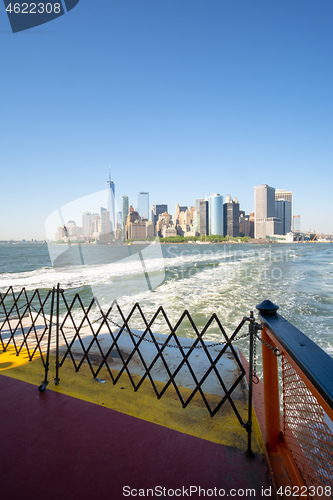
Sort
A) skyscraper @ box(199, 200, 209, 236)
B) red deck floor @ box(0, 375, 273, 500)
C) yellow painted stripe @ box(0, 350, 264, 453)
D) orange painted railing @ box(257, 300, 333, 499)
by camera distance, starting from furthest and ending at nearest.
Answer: skyscraper @ box(199, 200, 209, 236) → yellow painted stripe @ box(0, 350, 264, 453) → red deck floor @ box(0, 375, 273, 500) → orange painted railing @ box(257, 300, 333, 499)

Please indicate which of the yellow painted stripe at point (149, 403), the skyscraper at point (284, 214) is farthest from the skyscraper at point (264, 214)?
the yellow painted stripe at point (149, 403)

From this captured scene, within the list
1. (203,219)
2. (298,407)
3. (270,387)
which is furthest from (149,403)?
(203,219)

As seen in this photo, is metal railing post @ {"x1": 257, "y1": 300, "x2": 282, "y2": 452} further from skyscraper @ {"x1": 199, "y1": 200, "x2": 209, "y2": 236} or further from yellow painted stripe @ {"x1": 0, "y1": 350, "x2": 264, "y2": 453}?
skyscraper @ {"x1": 199, "y1": 200, "x2": 209, "y2": 236}

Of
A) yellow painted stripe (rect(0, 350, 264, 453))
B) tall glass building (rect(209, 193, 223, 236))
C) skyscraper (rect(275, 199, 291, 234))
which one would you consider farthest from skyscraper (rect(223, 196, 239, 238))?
yellow painted stripe (rect(0, 350, 264, 453))

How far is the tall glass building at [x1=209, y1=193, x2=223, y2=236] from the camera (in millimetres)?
144462

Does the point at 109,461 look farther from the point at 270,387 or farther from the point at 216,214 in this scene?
the point at 216,214

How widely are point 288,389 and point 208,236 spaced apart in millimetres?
137445

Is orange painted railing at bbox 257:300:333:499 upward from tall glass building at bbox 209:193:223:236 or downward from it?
downward

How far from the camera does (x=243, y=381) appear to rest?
12.8 ft

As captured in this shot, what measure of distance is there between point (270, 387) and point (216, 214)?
488 ft

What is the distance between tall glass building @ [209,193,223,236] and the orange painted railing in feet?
470

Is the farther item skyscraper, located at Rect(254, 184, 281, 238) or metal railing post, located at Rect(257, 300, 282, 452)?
skyscraper, located at Rect(254, 184, 281, 238)

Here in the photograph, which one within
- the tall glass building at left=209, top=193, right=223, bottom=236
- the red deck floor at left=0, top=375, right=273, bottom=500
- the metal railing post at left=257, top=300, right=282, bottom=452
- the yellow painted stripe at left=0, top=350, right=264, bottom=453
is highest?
the tall glass building at left=209, top=193, right=223, bottom=236

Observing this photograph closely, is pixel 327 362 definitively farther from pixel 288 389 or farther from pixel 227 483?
pixel 227 483
